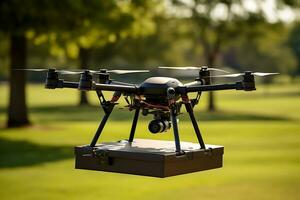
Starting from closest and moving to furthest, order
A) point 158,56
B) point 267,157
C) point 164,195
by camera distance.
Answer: point 164,195
point 267,157
point 158,56

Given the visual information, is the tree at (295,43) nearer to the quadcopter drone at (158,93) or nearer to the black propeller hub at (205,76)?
the black propeller hub at (205,76)

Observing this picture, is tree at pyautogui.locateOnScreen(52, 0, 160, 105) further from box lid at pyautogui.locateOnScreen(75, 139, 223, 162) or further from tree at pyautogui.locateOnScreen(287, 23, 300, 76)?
tree at pyautogui.locateOnScreen(287, 23, 300, 76)

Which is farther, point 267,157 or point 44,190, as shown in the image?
point 267,157

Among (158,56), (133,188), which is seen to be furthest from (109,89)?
(158,56)

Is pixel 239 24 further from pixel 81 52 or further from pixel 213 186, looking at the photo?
pixel 213 186

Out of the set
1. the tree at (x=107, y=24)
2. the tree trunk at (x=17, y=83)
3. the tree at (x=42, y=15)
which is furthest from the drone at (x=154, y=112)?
the tree trunk at (x=17, y=83)

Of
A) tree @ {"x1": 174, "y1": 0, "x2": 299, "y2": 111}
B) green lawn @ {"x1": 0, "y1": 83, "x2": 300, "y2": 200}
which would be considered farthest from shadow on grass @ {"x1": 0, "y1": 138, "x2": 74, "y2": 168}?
tree @ {"x1": 174, "y1": 0, "x2": 299, "y2": 111}

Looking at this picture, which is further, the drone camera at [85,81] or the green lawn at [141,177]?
the green lawn at [141,177]
